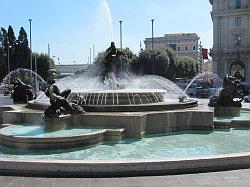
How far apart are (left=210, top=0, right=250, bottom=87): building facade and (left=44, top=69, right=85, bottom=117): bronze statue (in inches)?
2842

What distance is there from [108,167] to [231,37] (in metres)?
80.1

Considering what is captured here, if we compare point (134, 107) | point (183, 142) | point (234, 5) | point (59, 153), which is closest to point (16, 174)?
point (59, 153)

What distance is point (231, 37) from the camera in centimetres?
8381

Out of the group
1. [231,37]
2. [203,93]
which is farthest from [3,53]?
[203,93]

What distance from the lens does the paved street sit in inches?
299

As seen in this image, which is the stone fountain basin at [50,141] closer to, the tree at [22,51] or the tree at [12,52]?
the tree at [22,51]

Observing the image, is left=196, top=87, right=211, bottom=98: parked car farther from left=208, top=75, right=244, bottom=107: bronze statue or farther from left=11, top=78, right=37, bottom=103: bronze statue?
left=208, top=75, right=244, bottom=107: bronze statue

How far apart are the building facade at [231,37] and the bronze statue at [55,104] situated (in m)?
72.2

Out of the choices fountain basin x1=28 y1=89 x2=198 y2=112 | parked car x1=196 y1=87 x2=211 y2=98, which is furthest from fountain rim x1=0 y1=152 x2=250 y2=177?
parked car x1=196 y1=87 x2=211 y2=98

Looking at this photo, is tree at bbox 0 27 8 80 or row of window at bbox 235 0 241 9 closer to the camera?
tree at bbox 0 27 8 80

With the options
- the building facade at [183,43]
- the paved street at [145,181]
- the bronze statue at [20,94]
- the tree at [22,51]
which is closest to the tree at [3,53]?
the tree at [22,51]

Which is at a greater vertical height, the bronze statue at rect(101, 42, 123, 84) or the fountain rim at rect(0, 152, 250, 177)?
the bronze statue at rect(101, 42, 123, 84)

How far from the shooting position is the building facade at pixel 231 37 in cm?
8206

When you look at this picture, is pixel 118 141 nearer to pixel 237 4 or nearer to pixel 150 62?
pixel 150 62
